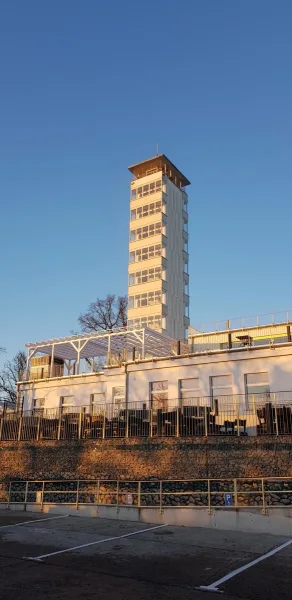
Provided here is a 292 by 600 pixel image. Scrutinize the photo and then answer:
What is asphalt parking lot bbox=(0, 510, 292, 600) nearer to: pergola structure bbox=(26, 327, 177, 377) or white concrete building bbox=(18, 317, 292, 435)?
white concrete building bbox=(18, 317, 292, 435)

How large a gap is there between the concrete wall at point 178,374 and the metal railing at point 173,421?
2.02ft

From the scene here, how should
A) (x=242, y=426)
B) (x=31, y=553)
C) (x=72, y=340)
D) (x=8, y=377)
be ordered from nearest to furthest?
1. (x=31, y=553)
2. (x=242, y=426)
3. (x=72, y=340)
4. (x=8, y=377)

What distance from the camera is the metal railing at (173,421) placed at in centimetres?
1738

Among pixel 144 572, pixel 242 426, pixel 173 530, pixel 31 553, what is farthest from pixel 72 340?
pixel 144 572

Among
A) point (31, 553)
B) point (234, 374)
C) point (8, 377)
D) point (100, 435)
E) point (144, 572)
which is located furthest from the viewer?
point (8, 377)

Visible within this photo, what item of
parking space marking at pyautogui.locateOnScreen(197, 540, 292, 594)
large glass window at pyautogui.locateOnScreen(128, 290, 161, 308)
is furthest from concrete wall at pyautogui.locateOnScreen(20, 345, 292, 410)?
large glass window at pyautogui.locateOnScreen(128, 290, 161, 308)

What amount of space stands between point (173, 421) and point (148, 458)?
1.71 metres

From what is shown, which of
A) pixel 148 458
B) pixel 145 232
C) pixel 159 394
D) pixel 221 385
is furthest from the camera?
pixel 145 232

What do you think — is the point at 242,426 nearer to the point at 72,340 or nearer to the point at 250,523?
the point at 250,523

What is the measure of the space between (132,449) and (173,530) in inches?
178

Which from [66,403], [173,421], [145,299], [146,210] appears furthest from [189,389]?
[146,210]

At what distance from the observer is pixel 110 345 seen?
3047 cm

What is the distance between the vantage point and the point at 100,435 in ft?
67.8

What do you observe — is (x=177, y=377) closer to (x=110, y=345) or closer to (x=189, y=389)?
(x=189, y=389)
